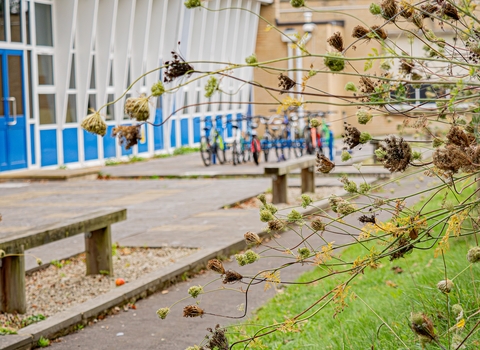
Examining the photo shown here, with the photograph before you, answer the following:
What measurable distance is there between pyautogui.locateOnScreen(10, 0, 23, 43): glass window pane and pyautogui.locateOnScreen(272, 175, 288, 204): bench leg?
778 centimetres

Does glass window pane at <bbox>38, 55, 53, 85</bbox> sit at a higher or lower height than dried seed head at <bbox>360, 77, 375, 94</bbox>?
higher

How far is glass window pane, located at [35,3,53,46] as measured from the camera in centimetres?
1817

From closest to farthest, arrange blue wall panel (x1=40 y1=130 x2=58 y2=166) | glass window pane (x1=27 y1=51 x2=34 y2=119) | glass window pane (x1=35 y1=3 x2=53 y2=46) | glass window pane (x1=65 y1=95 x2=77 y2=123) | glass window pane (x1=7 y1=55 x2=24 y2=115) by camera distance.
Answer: glass window pane (x1=7 y1=55 x2=24 y2=115) < glass window pane (x1=27 y1=51 x2=34 y2=119) < glass window pane (x1=35 y1=3 x2=53 y2=46) < blue wall panel (x1=40 y1=130 x2=58 y2=166) < glass window pane (x1=65 y1=95 x2=77 y2=123)

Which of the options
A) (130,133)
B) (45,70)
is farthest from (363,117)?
(45,70)

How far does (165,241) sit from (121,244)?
1.59 feet

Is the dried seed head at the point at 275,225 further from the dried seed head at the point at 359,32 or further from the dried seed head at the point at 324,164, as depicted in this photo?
the dried seed head at the point at 359,32

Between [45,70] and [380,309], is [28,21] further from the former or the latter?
[380,309]

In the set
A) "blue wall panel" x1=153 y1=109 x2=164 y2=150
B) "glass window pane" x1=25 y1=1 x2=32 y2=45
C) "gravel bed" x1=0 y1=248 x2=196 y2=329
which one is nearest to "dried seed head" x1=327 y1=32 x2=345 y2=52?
"gravel bed" x1=0 y1=248 x2=196 y2=329

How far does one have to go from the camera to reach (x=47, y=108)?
1872 centimetres

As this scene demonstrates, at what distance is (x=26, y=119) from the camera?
17.7 m

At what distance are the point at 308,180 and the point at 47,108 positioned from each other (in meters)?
7.58

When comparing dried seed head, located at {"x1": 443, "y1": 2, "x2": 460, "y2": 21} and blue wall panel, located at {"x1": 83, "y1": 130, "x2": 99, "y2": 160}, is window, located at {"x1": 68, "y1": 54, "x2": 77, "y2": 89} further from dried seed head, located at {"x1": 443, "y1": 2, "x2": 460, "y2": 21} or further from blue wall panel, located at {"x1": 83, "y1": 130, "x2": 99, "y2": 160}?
dried seed head, located at {"x1": 443, "y1": 2, "x2": 460, "y2": 21}

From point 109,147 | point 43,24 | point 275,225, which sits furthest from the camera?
point 109,147

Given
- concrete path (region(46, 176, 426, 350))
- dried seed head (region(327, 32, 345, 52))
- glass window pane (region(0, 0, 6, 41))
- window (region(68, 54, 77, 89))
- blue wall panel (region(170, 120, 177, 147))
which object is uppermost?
glass window pane (region(0, 0, 6, 41))
